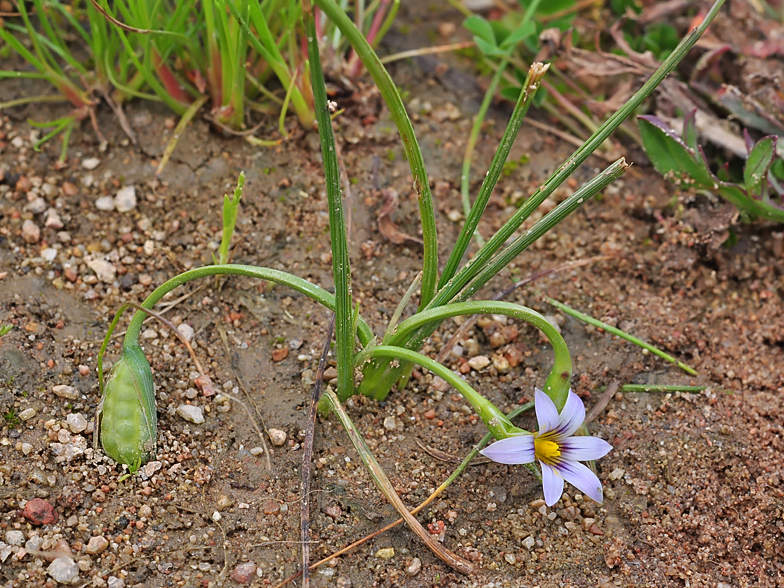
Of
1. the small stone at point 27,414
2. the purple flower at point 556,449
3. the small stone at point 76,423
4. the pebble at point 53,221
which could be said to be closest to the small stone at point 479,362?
the purple flower at point 556,449

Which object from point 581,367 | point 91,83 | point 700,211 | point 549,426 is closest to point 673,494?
point 581,367

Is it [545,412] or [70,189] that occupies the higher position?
[545,412]

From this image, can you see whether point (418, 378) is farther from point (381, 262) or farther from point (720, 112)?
point (720, 112)

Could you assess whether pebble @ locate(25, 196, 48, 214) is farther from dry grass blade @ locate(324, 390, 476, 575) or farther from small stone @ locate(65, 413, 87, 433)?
dry grass blade @ locate(324, 390, 476, 575)

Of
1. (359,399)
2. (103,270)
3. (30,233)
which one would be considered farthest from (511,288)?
(30,233)

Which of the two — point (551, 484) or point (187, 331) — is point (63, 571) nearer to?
point (187, 331)

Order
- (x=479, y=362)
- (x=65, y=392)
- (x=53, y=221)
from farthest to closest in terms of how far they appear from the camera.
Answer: (x=53, y=221) → (x=479, y=362) → (x=65, y=392)

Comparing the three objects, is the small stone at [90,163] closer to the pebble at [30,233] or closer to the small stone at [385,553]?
the pebble at [30,233]
